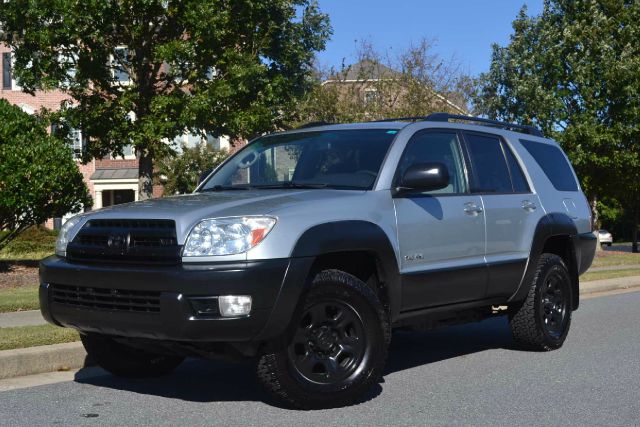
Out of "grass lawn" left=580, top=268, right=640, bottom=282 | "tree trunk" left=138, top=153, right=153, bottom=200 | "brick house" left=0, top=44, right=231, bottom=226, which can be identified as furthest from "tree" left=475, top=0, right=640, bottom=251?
"brick house" left=0, top=44, right=231, bottom=226

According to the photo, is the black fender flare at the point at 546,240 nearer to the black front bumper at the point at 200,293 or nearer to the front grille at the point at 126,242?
the black front bumper at the point at 200,293

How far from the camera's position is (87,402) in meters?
6.07

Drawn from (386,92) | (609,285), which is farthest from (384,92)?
(609,285)

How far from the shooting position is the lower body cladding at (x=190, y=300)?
17.2 ft

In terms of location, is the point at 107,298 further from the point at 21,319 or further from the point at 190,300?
the point at 21,319

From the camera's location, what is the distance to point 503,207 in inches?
293

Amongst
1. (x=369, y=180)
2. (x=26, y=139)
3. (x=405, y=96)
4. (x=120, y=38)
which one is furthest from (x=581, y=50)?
(x=369, y=180)

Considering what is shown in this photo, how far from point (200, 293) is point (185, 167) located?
1223 inches

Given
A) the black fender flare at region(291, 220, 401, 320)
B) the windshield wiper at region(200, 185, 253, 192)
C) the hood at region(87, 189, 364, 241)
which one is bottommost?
the black fender flare at region(291, 220, 401, 320)

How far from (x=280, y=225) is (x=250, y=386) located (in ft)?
5.61

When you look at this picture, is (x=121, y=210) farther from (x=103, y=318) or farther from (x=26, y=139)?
(x=26, y=139)

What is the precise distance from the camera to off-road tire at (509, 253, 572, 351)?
7.90 m

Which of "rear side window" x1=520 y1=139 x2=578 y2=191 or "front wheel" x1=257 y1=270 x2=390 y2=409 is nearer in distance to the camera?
"front wheel" x1=257 y1=270 x2=390 y2=409

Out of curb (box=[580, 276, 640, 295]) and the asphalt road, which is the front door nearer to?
the asphalt road
